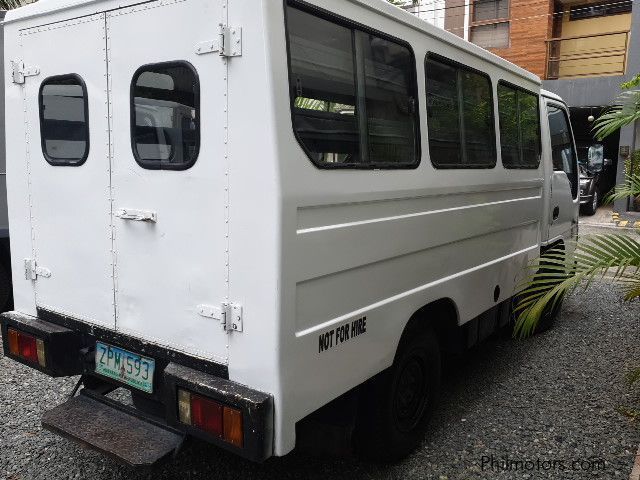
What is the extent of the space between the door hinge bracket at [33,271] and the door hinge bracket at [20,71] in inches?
39.3

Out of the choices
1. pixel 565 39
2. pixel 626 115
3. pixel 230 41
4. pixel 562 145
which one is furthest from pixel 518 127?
pixel 565 39

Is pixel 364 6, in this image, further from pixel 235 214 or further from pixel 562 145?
pixel 562 145

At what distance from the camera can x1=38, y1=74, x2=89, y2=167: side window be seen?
277cm

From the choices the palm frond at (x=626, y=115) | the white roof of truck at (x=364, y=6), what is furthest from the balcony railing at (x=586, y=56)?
the white roof of truck at (x=364, y=6)

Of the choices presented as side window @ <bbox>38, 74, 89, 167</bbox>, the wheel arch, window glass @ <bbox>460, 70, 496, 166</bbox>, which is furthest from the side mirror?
side window @ <bbox>38, 74, 89, 167</bbox>

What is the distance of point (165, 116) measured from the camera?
246 centimetres

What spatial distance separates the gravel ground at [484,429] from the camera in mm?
3080

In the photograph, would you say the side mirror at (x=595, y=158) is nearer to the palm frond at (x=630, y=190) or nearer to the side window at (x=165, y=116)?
the palm frond at (x=630, y=190)

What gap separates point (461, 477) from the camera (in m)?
3.04

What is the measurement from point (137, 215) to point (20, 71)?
1.23m

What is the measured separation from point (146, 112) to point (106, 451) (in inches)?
60.7

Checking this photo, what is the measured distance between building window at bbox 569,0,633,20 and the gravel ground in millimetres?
15347

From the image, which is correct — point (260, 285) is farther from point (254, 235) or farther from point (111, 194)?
point (111, 194)

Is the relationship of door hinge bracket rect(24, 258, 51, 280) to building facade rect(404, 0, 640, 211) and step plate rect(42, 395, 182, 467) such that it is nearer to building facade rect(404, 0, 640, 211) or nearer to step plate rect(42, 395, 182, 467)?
step plate rect(42, 395, 182, 467)
